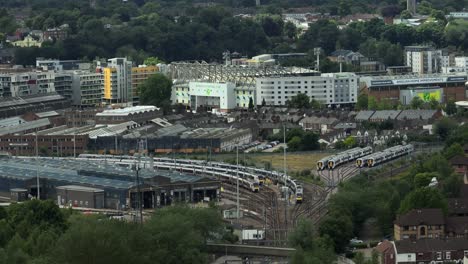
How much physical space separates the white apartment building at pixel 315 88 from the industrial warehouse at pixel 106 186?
8.33m

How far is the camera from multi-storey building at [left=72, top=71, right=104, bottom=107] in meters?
→ 29.3

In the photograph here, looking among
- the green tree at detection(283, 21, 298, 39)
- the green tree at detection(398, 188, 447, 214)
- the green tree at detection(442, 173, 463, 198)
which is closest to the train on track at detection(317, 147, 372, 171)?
the green tree at detection(442, 173, 463, 198)

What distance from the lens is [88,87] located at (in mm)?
29406

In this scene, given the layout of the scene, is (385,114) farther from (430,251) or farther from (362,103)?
(430,251)

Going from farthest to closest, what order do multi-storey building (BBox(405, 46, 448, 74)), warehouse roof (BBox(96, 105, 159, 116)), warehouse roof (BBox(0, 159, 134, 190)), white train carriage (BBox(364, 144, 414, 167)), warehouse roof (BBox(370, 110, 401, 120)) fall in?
multi-storey building (BBox(405, 46, 448, 74)) < warehouse roof (BBox(96, 105, 159, 116)) < warehouse roof (BBox(370, 110, 401, 120)) < white train carriage (BBox(364, 144, 414, 167)) < warehouse roof (BBox(0, 159, 134, 190))

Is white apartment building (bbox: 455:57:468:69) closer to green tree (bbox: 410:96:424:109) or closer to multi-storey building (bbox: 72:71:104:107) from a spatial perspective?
green tree (bbox: 410:96:424:109)

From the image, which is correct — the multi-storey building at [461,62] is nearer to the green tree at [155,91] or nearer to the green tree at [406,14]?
the green tree at [155,91]

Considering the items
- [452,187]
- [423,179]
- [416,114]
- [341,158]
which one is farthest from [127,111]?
[452,187]

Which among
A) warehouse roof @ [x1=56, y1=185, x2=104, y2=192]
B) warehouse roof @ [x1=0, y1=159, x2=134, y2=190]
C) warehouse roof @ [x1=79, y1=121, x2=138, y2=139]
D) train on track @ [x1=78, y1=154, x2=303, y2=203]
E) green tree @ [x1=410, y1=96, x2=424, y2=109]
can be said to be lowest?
train on track @ [x1=78, y1=154, x2=303, y2=203]

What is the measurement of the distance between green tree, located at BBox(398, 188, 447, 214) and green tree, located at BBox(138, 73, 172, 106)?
41.9 ft

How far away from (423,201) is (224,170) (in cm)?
511

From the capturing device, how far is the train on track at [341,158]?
818 inches

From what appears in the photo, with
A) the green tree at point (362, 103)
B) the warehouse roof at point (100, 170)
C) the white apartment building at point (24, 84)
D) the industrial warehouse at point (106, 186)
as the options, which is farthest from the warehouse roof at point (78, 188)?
the white apartment building at point (24, 84)

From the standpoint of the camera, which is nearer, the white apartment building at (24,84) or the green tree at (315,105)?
the green tree at (315,105)
